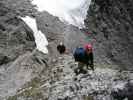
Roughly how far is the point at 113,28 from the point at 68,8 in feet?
24.1

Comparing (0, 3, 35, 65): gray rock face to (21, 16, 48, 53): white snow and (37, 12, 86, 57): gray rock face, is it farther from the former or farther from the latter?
(37, 12, 86, 57): gray rock face

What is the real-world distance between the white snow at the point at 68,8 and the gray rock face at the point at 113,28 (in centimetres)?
119

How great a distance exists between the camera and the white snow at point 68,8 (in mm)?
42344

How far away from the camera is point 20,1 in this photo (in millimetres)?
40156

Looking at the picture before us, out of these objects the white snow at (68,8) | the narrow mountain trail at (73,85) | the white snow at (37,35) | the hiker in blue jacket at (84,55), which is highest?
the white snow at (68,8)

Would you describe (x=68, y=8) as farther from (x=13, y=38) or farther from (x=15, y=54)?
(x=15, y=54)

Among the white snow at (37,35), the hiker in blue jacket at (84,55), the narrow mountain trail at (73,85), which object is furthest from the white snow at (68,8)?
the hiker in blue jacket at (84,55)

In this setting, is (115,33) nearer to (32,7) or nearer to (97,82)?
(32,7)

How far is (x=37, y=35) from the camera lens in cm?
3609

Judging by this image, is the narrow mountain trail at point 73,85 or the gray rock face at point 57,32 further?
the gray rock face at point 57,32

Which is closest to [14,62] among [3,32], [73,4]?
[3,32]

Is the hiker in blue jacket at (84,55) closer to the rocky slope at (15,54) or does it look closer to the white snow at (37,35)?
the rocky slope at (15,54)

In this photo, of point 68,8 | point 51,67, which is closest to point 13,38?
point 51,67

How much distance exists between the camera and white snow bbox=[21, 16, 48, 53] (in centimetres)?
3442
